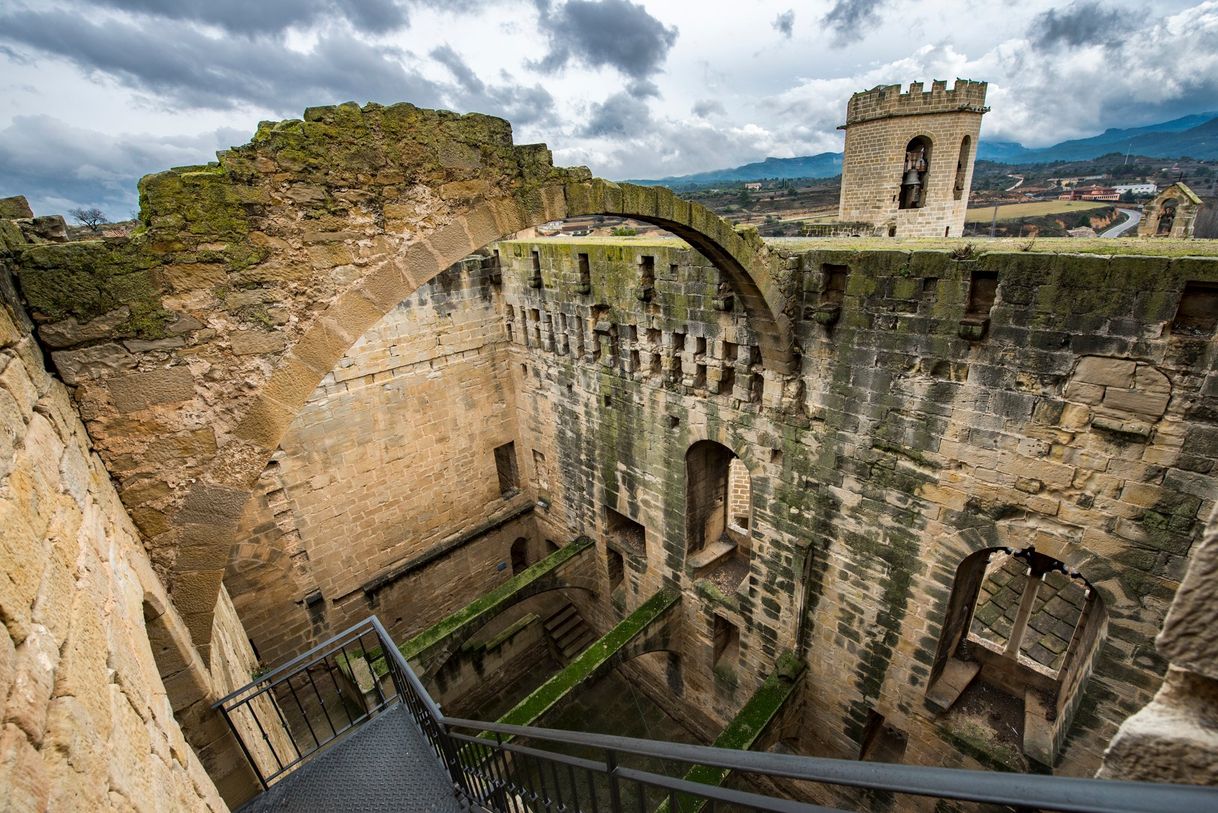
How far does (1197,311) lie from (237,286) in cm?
638

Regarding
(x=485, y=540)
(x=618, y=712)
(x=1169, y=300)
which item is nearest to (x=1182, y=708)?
(x=1169, y=300)

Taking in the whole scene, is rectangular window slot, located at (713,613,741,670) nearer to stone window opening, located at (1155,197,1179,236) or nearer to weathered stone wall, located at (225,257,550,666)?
weathered stone wall, located at (225,257,550,666)

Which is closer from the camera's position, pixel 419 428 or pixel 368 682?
pixel 368 682

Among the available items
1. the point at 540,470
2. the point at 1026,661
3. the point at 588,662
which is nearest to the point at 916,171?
the point at 540,470

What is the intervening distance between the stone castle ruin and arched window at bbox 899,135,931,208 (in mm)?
10869

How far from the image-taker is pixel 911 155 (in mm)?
15852

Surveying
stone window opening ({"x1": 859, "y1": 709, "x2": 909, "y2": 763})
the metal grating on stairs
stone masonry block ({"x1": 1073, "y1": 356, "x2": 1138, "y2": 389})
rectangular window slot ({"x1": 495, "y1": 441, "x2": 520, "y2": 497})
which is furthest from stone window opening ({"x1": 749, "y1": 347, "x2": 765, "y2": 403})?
rectangular window slot ({"x1": 495, "y1": 441, "x2": 520, "y2": 497})

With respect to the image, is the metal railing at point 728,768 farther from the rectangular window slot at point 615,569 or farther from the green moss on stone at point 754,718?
the rectangular window slot at point 615,569

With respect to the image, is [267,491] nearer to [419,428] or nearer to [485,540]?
[419,428]

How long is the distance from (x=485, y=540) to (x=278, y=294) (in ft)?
29.9

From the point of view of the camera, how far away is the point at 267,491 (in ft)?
27.8

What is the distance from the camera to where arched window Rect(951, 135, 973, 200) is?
1572 cm

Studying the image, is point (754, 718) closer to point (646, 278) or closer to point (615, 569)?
point (615, 569)

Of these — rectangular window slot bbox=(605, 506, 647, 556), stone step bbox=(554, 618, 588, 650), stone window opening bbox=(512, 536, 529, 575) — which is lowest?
stone step bbox=(554, 618, 588, 650)
